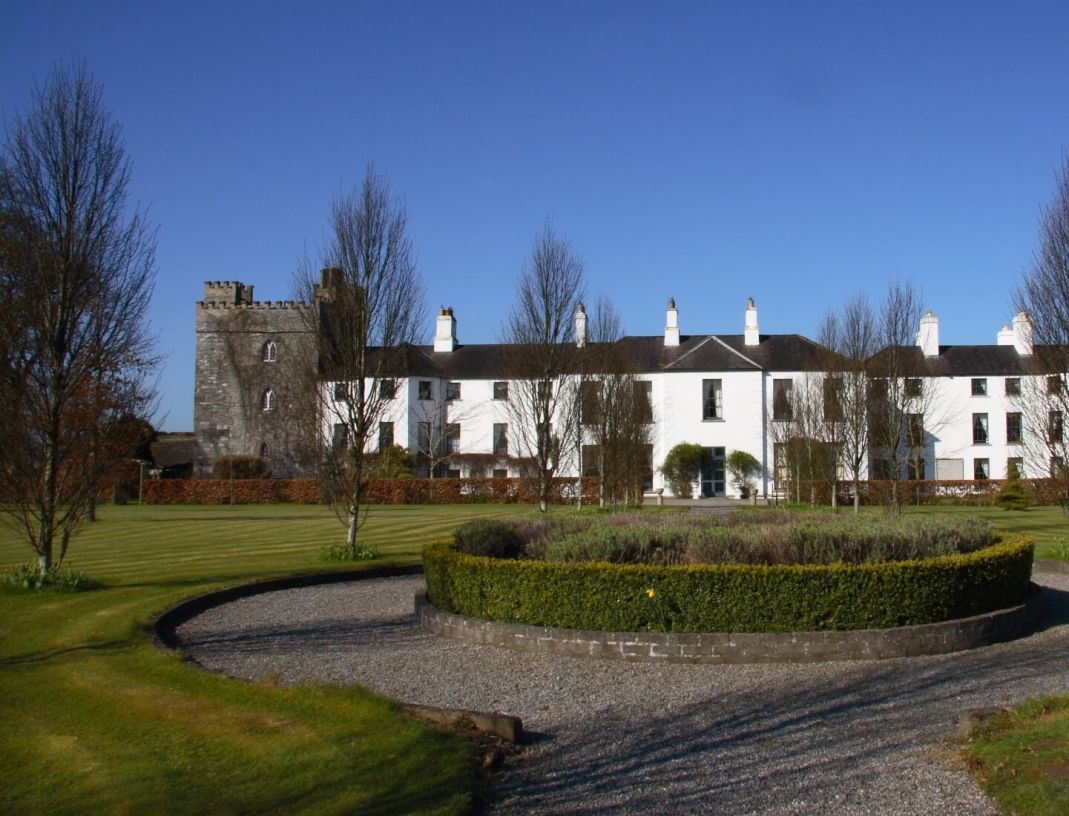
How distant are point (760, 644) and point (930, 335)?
42.5 m

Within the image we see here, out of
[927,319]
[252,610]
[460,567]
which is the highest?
[927,319]

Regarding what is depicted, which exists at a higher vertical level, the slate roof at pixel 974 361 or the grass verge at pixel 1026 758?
the slate roof at pixel 974 361

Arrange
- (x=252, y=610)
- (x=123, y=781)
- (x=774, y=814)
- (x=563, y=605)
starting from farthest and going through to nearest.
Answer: (x=252, y=610)
(x=563, y=605)
(x=123, y=781)
(x=774, y=814)

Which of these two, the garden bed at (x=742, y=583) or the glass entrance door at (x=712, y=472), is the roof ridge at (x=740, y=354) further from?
the garden bed at (x=742, y=583)

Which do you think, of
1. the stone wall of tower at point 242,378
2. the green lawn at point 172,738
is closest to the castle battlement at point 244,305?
the stone wall of tower at point 242,378

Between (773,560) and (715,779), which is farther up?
(773,560)

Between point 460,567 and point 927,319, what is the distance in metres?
42.3

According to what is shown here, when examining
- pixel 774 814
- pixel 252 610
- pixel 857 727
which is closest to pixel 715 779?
pixel 774 814

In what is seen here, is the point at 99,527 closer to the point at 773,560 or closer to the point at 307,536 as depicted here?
the point at 307,536

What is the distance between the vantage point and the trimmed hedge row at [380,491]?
43.0m

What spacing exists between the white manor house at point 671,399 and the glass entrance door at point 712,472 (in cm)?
5

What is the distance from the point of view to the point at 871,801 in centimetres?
559

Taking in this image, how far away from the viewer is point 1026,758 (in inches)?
234

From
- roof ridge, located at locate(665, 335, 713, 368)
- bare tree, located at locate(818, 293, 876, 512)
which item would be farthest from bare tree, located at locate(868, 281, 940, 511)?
roof ridge, located at locate(665, 335, 713, 368)
